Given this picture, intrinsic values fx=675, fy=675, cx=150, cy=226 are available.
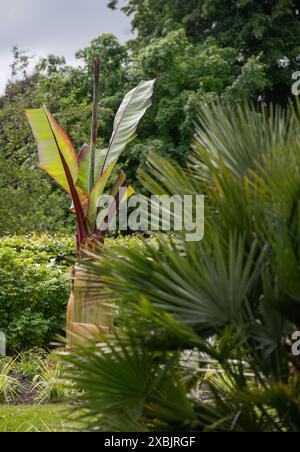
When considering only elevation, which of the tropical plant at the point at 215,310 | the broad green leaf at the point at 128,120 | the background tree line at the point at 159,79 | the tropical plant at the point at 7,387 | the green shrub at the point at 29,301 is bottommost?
the tropical plant at the point at 7,387

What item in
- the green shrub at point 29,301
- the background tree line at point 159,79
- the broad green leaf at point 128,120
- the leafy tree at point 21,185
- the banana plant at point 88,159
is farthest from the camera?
the background tree line at point 159,79

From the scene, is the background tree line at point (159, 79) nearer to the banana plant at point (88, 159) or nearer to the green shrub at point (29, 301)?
the green shrub at point (29, 301)

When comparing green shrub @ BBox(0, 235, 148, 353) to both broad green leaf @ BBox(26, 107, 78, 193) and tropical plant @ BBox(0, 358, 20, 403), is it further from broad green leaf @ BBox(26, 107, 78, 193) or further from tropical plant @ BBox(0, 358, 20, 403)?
tropical plant @ BBox(0, 358, 20, 403)

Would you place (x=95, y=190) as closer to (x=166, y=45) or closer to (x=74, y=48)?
(x=166, y=45)

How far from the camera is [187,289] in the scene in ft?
10.4

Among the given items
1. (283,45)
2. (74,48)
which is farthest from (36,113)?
(283,45)

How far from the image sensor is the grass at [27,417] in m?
5.28

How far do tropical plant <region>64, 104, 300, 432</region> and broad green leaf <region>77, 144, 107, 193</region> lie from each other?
4.13 metres

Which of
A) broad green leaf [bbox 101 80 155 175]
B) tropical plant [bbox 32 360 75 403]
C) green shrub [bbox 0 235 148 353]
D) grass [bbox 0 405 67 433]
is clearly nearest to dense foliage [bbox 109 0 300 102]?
broad green leaf [bbox 101 80 155 175]

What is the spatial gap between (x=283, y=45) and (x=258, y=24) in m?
1.43

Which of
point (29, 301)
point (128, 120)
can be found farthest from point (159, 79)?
point (128, 120)

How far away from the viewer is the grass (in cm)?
528

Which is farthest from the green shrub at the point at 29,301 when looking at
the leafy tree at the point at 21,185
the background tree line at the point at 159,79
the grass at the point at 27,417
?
the background tree line at the point at 159,79

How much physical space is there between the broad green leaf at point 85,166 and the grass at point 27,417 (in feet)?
8.13
